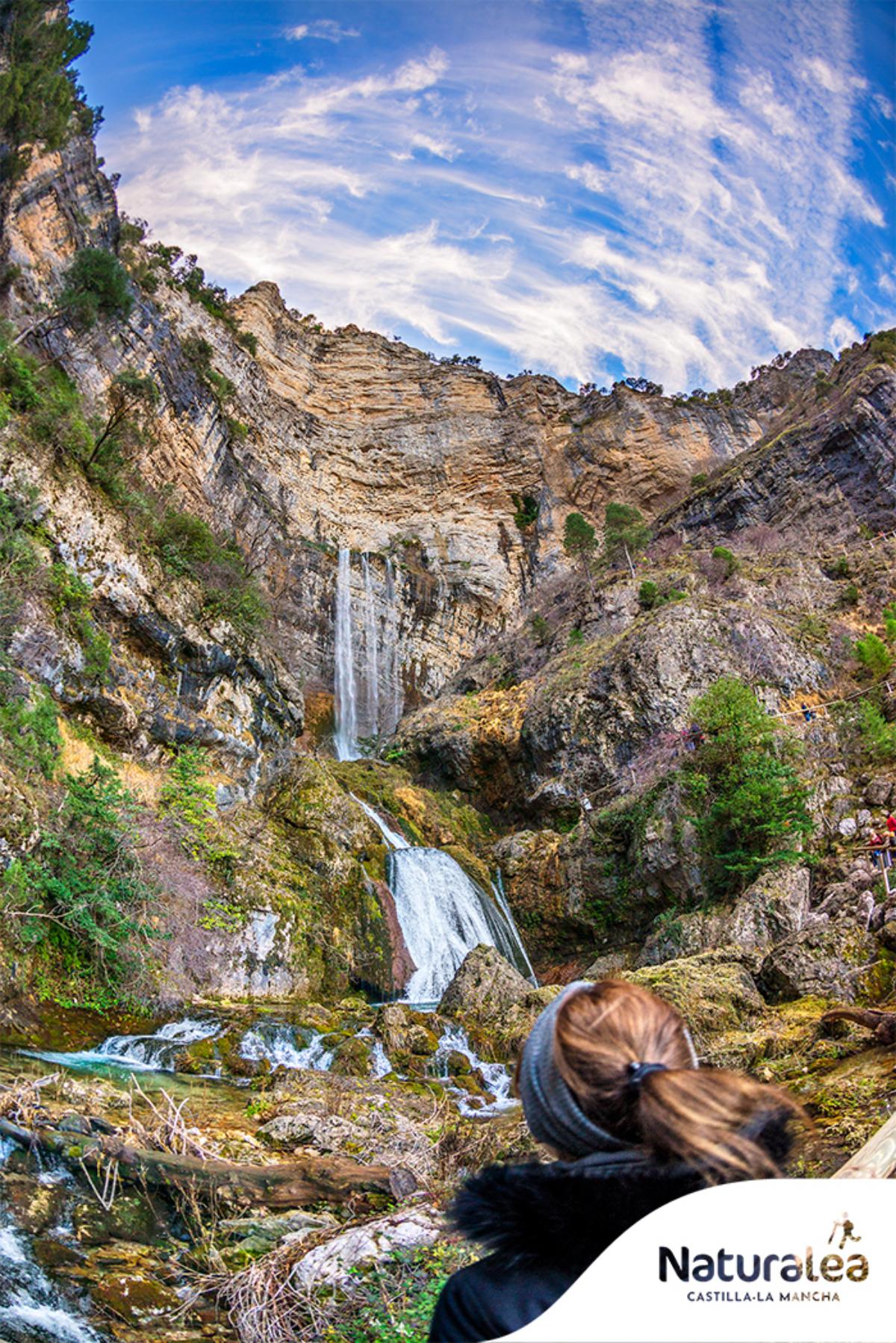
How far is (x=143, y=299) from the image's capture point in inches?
1277

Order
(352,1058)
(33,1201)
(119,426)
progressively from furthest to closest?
(119,426), (352,1058), (33,1201)

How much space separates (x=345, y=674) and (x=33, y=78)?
26.6 meters

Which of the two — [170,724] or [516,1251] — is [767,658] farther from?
[516,1251]

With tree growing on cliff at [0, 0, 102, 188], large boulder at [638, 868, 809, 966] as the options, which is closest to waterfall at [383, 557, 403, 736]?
tree growing on cliff at [0, 0, 102, 188]

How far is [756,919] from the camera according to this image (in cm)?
1373

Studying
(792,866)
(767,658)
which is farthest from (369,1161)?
(767,658)

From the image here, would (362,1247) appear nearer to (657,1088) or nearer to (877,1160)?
(877,1160)

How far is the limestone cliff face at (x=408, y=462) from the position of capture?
40562mm

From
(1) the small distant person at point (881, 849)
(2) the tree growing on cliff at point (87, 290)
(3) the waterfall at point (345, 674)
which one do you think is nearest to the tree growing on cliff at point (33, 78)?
(2) the tree growing on cliff at point (87, 290)

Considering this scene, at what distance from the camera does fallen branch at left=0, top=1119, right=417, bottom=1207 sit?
17.1 feet

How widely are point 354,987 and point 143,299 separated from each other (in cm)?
2892

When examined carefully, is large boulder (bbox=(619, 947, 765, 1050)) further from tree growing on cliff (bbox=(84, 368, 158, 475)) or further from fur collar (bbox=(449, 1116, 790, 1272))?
tree growing on cliff (bbox=(84, 368, 158, 475))

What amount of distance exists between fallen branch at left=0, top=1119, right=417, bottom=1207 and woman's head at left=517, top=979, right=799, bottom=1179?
15.6 feet

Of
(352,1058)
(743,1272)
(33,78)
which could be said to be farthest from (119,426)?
(743,1272)
